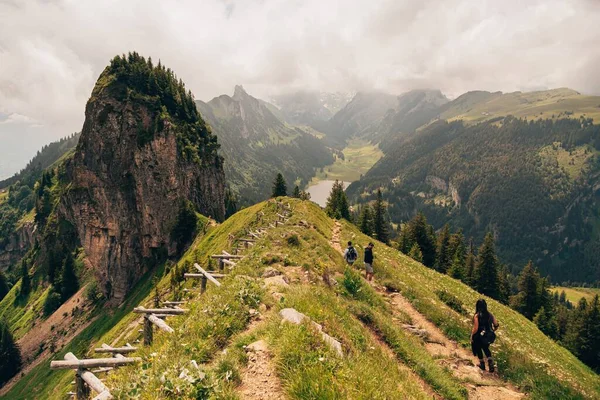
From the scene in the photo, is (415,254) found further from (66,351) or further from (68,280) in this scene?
Result: (68,280)

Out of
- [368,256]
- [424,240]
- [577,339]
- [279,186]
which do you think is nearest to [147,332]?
[368,256]

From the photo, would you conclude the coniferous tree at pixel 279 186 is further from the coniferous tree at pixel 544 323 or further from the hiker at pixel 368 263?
the hiker at pixel 368 263

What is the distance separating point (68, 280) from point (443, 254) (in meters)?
123

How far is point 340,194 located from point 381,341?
254 ft

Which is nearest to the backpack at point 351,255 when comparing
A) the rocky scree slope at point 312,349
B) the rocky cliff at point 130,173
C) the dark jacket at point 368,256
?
the dark jacket at point 368,256

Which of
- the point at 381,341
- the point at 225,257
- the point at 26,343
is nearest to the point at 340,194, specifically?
the point at 225,257

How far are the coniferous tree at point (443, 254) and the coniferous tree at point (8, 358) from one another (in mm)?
123021

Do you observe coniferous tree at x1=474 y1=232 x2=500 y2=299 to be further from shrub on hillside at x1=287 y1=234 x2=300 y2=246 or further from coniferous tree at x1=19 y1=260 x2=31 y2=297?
coniferous tree at x1=19 y1=260 x2=31 y2=297

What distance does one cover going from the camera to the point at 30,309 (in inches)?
4771

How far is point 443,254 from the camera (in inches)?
3273

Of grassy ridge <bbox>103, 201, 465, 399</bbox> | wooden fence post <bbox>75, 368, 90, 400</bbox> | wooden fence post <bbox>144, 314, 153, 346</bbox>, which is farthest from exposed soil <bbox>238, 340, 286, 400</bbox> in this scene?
wooden fence post <bbox>144, 314, 153, 346</bbox>

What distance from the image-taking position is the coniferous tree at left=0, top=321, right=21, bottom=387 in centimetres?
9049

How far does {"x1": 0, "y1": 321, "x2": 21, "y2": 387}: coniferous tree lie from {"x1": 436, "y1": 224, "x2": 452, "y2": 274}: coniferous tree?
404 ft

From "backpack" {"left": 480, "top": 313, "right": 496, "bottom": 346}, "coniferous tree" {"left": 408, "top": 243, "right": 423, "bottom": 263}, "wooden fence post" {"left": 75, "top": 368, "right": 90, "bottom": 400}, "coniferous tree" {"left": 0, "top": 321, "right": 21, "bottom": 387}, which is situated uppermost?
"wooden fence post" {"left": 75, "top": 368, "right": 90, "bottom": 400}
